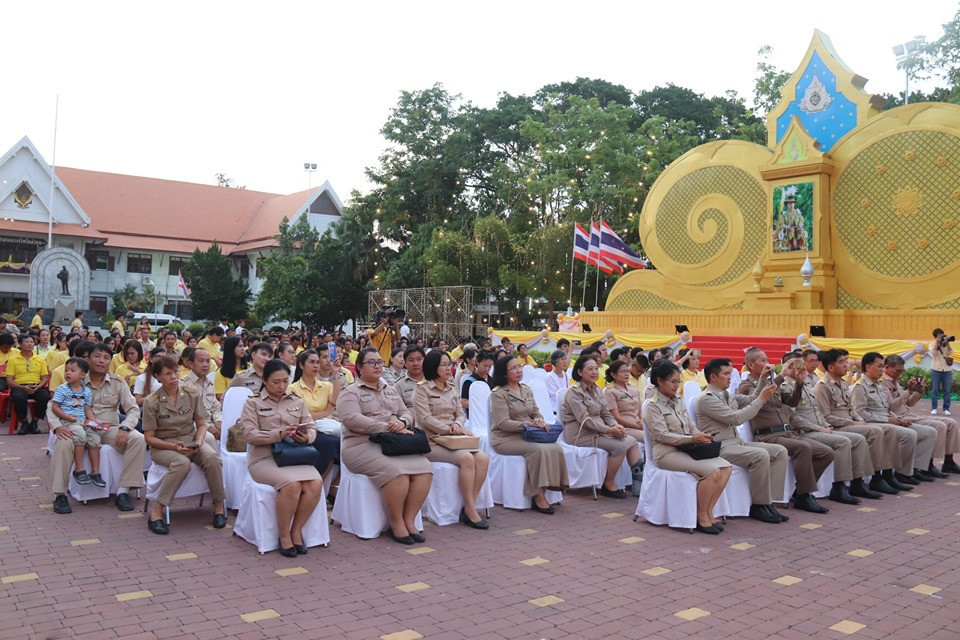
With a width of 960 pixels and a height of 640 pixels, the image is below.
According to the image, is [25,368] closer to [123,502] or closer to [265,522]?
[123,502]

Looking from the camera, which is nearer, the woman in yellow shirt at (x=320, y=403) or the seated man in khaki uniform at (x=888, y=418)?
the woman in yellow shirt at (x=320, y=403)

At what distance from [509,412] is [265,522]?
241 centimetres

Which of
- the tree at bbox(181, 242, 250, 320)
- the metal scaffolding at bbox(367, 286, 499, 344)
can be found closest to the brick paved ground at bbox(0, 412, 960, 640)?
the metal scaffolding at bbox(367, 286, 499, 344)

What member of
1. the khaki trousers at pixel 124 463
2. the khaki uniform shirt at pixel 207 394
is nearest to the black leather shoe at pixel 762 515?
the khaki uniform shirt at pixel 207 394

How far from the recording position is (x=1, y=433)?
10.4 meters

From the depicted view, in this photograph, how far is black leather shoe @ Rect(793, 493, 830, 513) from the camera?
22.5 feet

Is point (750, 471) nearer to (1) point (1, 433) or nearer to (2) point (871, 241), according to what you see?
(1) point (1, 433)

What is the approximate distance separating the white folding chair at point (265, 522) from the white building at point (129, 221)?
114ft

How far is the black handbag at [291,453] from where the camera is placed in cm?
545

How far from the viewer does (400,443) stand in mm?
5797

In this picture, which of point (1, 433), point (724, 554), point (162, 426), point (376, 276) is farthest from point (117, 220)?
point (724, 554)

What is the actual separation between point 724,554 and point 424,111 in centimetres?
3133

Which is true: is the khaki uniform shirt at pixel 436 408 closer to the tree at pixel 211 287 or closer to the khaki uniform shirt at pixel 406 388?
the khaki uniform shirt at pixel 406 388

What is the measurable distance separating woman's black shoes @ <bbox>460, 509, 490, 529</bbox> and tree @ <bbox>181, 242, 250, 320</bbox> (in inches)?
1248
